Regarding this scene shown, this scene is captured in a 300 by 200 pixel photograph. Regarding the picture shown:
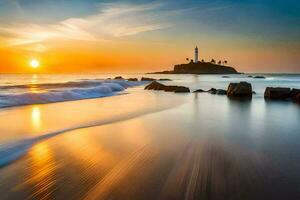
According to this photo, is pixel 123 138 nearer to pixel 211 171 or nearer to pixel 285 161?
pixel 211 171

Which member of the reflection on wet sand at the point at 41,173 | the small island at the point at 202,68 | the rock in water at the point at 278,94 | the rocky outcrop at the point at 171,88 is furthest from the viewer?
the small island at the point at 202,68

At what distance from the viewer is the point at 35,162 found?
4.62 m

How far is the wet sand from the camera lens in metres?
3.46

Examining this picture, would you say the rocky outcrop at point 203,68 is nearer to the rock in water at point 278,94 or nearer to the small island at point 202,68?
the small island at point 202,68

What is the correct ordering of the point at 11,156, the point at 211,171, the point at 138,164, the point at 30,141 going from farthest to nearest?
the point at 30,141 < the point at 11,156 < the point at 138,164 < the point at 211,171

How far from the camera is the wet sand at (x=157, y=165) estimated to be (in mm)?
3455

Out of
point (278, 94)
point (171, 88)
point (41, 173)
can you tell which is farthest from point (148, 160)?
point (171, 88)

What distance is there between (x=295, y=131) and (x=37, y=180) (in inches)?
265

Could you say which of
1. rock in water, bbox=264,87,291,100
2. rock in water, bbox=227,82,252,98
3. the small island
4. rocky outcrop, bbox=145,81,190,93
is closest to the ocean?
rock in water, bbox=264,87,291,100

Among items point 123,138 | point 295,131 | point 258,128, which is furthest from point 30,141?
point 295,131

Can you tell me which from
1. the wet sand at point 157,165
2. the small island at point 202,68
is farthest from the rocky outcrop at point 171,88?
the small island at point 202,68

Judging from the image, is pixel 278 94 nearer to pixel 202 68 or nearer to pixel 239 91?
pixel 239 91

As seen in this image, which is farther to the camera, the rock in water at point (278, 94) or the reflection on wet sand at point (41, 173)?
the rock in water at point (278, 94)

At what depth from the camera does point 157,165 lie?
4.46 meters
